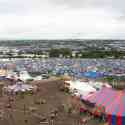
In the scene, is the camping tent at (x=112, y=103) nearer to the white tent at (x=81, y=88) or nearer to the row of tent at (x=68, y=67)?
the white tent at (x=81, y=88)

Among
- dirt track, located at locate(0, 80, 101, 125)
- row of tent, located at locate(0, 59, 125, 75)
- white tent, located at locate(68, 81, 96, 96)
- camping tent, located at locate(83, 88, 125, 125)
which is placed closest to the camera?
camping tent, located at locate(83, 88, 125, 125)

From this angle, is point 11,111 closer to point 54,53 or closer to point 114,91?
point 114,91

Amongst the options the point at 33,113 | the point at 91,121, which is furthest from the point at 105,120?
the point at 33,113

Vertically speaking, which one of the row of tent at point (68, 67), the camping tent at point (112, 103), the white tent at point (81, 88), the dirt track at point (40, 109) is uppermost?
the camping tent at point (112, 103)

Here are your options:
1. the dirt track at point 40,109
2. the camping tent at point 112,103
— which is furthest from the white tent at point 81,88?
the camping tent at point 112,103

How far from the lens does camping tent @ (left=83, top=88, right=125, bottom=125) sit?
44.5 ft

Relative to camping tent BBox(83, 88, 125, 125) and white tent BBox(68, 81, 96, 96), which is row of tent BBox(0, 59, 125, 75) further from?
camping tent BBox(83, 88, 125, 125)

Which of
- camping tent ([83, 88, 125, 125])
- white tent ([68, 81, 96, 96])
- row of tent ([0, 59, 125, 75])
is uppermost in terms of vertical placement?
camping tent ([83, 88, 125, 125])

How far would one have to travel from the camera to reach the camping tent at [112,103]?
1357 cm

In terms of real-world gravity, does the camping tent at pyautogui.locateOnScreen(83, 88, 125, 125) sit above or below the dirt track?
above

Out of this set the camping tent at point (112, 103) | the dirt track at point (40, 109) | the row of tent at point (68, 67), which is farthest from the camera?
the row of tent at point (68, 67)

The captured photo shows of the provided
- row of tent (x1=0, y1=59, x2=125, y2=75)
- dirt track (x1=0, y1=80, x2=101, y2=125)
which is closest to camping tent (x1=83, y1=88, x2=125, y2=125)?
dirt track (x1=0, y1=80, x2=101, y2=125)

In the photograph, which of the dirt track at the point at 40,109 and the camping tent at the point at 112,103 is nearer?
the camping tent at the point at 112,103

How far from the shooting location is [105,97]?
15867 mm
